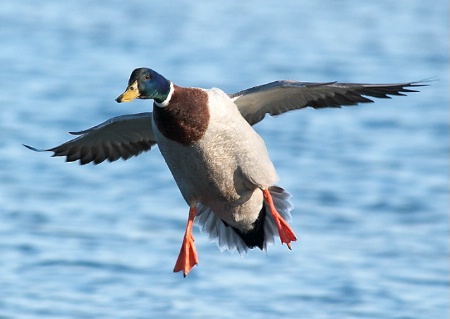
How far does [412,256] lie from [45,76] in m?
8.25

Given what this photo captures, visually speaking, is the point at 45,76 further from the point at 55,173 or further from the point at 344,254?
the point at 344,254

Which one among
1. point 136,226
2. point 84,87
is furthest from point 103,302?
point 84,87

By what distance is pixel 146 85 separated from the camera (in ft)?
21.3

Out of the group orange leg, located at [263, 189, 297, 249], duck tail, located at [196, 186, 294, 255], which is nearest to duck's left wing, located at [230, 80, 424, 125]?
orange leg, located at [263, 189, 297, 249]

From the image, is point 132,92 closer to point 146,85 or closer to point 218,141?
point 146,85

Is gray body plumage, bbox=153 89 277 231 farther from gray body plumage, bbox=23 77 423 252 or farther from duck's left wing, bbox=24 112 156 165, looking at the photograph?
duck's left wing, bbox=24 112 156 165

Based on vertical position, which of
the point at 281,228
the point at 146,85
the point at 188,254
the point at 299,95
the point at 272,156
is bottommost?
the point at 188,254

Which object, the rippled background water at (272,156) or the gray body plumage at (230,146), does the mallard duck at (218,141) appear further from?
the rippled background water at (272,156)

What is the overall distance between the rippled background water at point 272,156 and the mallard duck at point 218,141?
94.0 inches

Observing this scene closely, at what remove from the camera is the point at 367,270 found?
11.4 meters

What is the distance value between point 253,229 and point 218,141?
133 centimetres

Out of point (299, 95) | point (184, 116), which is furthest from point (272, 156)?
point (184, 116)

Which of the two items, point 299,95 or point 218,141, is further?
point 299,95

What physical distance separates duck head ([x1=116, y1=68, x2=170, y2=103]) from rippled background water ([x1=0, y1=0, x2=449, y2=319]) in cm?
393
